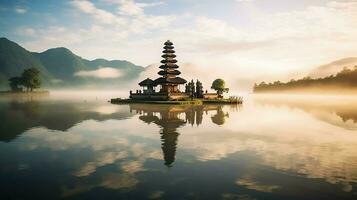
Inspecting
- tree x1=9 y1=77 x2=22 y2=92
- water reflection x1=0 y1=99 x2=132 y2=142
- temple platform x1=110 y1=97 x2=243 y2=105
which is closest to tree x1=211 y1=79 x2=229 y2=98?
temple platform x1=110 y1=97 x2=243 y2=105

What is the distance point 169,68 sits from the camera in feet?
279

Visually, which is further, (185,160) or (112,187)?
(185,160)

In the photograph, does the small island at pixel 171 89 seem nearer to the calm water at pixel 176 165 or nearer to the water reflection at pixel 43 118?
the water reflection at pixel 43 118

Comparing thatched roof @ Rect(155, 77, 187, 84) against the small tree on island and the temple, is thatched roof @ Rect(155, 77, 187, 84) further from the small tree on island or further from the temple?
the small tree on island

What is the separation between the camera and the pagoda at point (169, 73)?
8231cm

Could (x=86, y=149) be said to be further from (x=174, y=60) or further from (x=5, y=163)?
(x=174, y=60)

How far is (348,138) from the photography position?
1011 inches

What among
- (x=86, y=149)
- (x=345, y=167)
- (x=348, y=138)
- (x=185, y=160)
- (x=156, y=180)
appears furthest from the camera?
(x=348, y=138)

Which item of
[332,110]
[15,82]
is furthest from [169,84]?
[15,82]

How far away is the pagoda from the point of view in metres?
82.3

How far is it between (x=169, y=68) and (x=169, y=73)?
6.03 ft

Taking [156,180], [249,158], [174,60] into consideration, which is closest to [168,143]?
[249,158]

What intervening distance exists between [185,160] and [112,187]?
580 centimetres

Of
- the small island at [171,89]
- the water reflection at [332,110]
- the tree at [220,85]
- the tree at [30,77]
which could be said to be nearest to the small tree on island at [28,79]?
the tree at [30,77]
